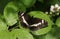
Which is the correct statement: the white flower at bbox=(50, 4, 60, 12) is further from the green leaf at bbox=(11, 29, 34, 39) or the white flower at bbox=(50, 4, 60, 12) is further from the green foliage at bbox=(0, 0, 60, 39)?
the green leaf at bbox=(11, 29, 34, 39)

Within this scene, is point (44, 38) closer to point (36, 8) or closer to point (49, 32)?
point (49, 32)

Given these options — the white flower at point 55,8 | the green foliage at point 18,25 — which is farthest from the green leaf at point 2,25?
the white flower at point 55,8

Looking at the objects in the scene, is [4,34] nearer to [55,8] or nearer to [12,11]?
[12,11]

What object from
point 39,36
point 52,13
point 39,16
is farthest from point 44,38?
point 52,13

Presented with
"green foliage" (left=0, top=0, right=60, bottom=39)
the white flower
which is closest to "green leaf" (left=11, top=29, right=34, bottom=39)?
"green foliage" (left=0, top=0, right=60, bottom=39)

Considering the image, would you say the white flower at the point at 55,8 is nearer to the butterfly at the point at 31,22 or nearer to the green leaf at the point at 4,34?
the butterfly at the point at 31,22

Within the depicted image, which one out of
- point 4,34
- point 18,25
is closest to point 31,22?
point 18,25
